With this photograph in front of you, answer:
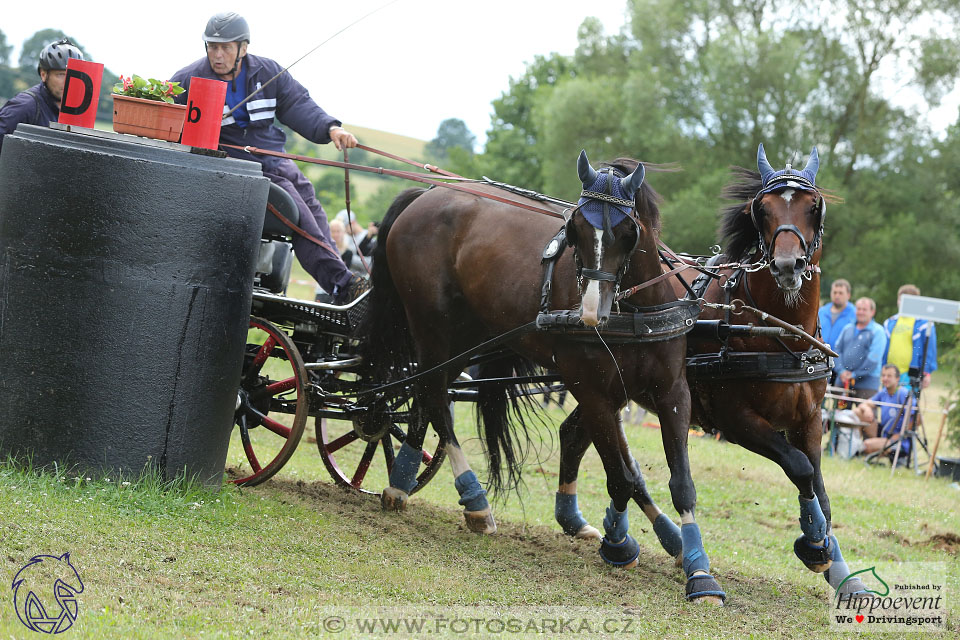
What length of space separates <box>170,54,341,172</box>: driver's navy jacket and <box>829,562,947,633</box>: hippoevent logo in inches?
160

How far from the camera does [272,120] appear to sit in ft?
21.5

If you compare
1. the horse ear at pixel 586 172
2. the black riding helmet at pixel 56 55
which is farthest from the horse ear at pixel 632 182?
the black riding helmet at pixel 56 55

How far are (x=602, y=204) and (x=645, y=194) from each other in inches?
15.8

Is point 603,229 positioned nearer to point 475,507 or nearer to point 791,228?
point 791,228

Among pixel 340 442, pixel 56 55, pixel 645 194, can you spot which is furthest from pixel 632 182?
pixel 56 55

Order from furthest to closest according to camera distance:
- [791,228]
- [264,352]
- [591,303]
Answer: [264,352], [791,228], [591,303]

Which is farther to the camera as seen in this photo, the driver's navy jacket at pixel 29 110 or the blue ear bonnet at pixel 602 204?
the driver's navy jacket at pixel 29 110

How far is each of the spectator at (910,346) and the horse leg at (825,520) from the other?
20.4ft

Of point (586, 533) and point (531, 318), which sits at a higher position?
point (531, 318)

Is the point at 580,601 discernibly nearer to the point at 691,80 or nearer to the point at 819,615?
the point at 819,615

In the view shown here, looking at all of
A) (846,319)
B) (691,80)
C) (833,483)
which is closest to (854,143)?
(691,80)

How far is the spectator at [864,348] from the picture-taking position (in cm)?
1097

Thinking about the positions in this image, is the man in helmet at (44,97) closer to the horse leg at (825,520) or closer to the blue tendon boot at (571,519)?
the blue tendon boot at (571,519)

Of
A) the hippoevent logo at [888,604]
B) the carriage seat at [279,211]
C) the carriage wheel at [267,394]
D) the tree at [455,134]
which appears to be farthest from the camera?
the tree at [455,134]
